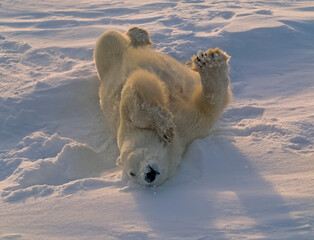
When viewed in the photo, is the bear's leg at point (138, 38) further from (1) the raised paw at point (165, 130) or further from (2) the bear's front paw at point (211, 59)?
(1) the raised paw at point (165, 130)

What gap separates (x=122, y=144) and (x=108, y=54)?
1823mm

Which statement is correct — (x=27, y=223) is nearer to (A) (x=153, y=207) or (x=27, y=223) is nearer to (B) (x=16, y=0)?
(A) (x=153, y=207)

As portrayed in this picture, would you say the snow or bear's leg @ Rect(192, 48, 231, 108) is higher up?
bear's leg @ Rect(192, 48, 231, 108)

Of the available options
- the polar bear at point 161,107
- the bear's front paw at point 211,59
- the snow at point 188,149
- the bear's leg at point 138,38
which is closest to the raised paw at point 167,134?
the polar bear at point 161,107

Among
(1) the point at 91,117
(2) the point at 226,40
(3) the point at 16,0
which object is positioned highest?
(3) the point at 16,0

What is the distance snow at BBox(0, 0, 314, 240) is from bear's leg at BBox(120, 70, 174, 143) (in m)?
0.38

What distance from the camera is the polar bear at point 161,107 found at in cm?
337

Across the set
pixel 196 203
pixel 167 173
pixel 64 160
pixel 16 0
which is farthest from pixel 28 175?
pixel 16 0

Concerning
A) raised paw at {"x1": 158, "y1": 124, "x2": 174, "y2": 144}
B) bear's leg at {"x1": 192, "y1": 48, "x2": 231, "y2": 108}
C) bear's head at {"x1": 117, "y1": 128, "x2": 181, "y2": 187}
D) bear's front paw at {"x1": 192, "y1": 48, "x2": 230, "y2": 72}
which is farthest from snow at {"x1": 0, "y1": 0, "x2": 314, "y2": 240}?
bear's front paw at {"x1": 192, "y1": 48, "x2": 230, "y2": 72}

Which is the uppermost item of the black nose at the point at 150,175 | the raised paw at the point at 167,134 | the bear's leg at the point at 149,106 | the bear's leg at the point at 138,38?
the bear's leg at the point at 138,38

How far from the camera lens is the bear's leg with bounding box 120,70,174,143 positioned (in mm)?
3443

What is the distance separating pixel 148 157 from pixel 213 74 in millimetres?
Result: 1143

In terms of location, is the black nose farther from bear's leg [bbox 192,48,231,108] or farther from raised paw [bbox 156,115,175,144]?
bear's leg [bbox 192,48,231,108]

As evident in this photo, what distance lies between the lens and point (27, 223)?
8.81 feet
